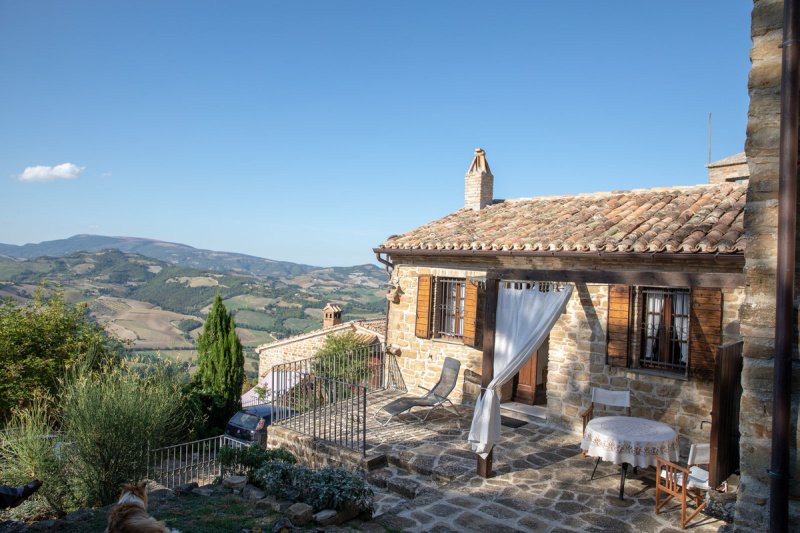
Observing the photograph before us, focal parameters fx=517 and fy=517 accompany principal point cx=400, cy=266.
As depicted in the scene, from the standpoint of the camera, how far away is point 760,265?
11.6 feet

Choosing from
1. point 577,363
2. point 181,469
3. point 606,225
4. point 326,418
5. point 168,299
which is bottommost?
point 168,299

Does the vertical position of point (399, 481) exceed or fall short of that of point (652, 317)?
it falls short

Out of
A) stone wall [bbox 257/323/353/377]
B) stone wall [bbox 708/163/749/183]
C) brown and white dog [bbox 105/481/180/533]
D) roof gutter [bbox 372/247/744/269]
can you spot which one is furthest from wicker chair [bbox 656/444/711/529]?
stone wall [bbox 257/323/353/377]

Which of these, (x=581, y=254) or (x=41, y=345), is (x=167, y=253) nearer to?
(x=41, y=345)

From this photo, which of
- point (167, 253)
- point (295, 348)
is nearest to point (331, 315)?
point (295, 348)

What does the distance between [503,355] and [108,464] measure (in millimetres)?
5634

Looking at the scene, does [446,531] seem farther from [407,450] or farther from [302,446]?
[302,446]

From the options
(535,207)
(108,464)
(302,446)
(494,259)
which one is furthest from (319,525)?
(535,207)

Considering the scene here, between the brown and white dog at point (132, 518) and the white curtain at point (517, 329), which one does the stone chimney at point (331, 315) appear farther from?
the brown and white dog at point (132, 518)

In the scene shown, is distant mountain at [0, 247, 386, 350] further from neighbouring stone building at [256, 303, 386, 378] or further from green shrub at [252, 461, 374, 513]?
green shrub at [252, 461, 374, 513]

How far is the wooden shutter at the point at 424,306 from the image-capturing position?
422 inches

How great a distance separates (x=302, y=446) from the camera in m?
8.23

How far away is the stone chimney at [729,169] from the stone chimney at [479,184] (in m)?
5.10

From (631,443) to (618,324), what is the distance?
2.60m
